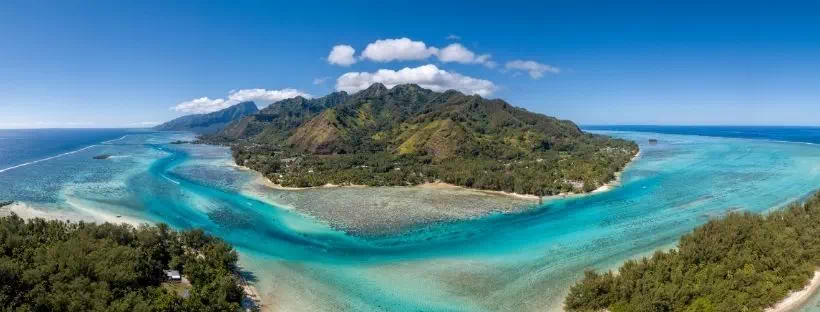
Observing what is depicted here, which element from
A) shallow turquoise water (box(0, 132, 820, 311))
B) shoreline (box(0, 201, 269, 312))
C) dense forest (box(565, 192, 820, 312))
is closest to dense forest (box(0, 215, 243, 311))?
shallow turquoise water (box(0, 132, 820, 311))

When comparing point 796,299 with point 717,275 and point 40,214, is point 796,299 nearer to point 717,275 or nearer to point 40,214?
point 717,275

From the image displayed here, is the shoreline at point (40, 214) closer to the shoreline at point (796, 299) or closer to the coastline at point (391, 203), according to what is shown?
the coastline at point (391, 203)

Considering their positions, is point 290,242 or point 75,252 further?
point 290,242

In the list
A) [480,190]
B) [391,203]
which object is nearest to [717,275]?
[391,203]

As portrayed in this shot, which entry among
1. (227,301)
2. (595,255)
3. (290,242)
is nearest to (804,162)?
(595,255)

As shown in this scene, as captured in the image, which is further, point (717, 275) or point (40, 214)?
point (40, 214)

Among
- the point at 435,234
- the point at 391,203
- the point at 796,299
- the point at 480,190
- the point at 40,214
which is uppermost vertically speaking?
the point at 40,214

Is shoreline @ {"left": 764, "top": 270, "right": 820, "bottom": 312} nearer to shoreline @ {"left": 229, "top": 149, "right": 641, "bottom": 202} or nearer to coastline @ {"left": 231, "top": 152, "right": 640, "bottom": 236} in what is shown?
coastline @ {"left": 231, "top": 152, "right": 640, "bottom": 236}

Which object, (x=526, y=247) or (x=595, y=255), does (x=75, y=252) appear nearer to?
(x=526, y=247)
